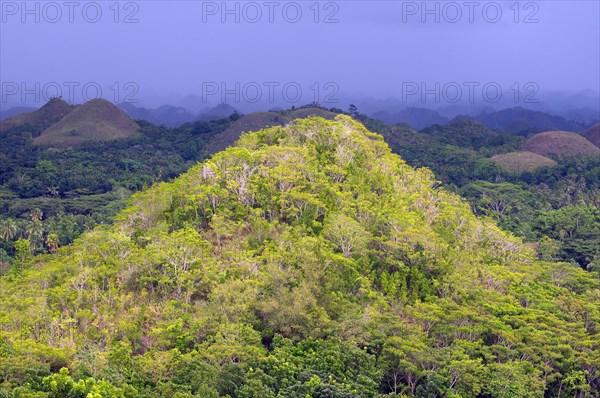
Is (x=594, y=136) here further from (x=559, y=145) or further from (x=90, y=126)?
(x=90, y=126)

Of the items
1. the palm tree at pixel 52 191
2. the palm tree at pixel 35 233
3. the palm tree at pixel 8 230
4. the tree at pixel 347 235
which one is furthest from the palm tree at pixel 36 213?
the tree at pixel 347 235

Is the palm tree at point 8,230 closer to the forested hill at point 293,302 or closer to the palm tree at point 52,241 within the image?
the palm tree at point 52,241

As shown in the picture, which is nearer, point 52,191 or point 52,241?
point 52,241

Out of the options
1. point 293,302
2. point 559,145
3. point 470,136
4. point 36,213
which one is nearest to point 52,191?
point 36,213

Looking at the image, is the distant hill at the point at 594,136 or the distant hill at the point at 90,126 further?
the distant hill at the point at 594,136

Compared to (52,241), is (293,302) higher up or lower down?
higher up

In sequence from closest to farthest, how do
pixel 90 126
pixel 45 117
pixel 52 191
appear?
pixel 52 191 < pixel 90 126 < pixel 45 117
